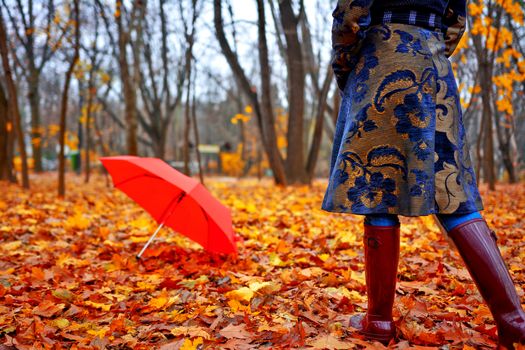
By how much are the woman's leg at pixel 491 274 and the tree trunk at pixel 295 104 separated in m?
8.77

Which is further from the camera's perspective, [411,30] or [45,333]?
[45,333]

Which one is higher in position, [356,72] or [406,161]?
[356,72]

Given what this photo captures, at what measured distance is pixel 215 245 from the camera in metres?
3.13

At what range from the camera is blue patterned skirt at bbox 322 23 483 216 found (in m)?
1.59

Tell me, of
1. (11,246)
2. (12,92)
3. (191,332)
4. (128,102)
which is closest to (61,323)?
(191,332)

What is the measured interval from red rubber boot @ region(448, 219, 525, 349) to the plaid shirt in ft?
2.55

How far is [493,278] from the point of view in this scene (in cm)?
152

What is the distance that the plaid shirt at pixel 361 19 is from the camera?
1587 millimetres

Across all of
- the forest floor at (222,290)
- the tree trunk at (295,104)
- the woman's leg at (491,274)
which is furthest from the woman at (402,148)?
the tree trunk at (295,104)

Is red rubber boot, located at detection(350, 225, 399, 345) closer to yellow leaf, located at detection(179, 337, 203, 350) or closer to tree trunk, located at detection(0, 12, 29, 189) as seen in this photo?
yellow leaf, located at detection(179, 337, 203, 350)

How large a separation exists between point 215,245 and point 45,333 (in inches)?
54.1

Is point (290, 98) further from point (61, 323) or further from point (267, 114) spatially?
point (61, 323)

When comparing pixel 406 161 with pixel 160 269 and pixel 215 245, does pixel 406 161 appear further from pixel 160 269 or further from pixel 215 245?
pixel 160 269

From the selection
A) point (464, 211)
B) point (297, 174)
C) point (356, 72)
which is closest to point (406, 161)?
point (464, 211)
